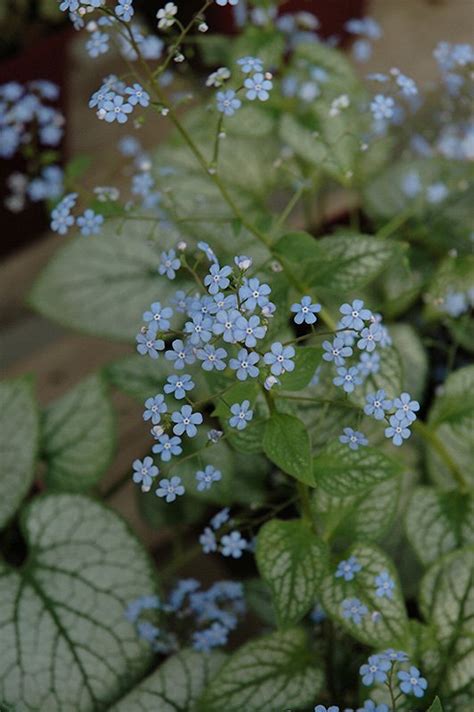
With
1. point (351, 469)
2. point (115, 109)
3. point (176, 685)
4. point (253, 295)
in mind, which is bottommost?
point (176, 685)

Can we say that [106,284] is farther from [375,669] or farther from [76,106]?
[375,669]

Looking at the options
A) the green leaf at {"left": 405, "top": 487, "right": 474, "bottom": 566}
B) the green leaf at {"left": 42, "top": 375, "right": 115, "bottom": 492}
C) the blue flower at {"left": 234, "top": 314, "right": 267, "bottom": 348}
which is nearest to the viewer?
the blue flower at {"left": 234, "top": 314, "right": 267, "bottom": 348}

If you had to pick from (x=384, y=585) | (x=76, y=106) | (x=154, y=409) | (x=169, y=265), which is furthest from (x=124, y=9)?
(x=76, y=106)

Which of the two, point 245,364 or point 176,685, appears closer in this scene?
point 245,364

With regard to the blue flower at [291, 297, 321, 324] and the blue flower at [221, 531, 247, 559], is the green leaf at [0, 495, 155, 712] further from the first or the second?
the blue flower at [291, 297, 321, 324]

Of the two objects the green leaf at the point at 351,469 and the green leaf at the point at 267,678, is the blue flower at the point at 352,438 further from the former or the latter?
the green leaf at the point at 267,678

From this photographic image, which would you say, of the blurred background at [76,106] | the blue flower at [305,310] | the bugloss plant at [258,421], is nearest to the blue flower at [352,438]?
the bugloss plant at [258,421]

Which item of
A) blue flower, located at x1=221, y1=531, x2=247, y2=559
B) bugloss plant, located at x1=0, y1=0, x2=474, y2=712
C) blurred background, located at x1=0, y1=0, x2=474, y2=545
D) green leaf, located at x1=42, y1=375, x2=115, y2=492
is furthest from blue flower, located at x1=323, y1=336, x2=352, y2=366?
→ blurred background, located at x1=0, y1=0, x2=474, y2=545
